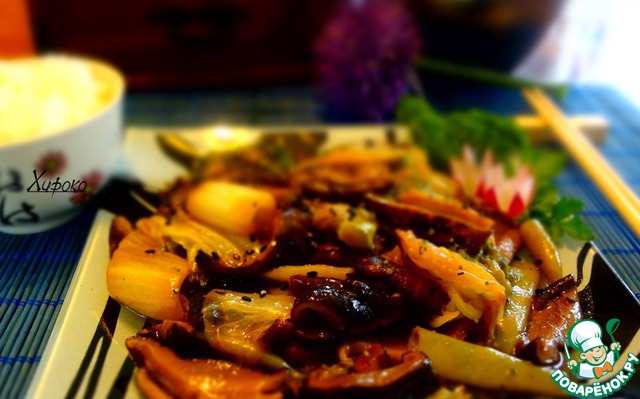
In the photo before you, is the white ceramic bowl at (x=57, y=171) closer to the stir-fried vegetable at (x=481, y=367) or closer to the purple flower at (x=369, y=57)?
the purple flower at (x=369, y=57)

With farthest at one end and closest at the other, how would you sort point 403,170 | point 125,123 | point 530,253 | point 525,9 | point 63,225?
1. point 125,123
2. point 525,9
3. point 403,170
4. point 63,225
5. point 530,253

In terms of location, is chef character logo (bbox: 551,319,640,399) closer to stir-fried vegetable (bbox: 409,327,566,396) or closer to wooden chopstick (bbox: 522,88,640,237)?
stir-fried vegetable (bbox: 409,327,566,396)

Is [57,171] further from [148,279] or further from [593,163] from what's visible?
[593,163]

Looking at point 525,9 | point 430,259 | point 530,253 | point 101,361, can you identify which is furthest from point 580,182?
point 101,361

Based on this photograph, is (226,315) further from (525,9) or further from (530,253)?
(525,9)

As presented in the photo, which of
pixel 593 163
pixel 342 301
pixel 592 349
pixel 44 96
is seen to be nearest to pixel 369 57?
pixel 593 163

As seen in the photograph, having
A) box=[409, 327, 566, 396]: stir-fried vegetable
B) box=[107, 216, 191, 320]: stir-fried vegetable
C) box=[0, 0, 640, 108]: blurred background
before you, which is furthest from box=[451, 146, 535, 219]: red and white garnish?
box=[107, 216, 191, 320]: stir-fried vegetable
